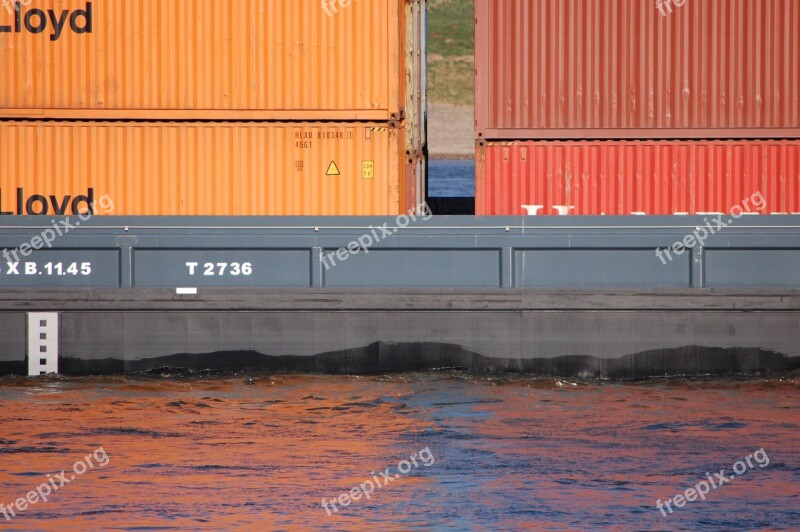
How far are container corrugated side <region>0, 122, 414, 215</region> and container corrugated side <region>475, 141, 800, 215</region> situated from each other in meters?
1.46

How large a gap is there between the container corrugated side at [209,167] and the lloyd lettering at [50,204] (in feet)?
0.06

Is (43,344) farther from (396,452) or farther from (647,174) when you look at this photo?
(647,174)

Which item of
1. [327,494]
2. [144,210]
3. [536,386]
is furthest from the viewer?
[144,210]

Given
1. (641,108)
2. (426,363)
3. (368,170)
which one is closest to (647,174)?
(641,108)

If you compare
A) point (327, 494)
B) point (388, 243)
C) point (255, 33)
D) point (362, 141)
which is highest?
point (255, 33)

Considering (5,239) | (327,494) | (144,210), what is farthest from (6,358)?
(327,494)

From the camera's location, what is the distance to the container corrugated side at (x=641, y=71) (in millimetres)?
14172

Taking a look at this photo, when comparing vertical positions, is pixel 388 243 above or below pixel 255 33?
below

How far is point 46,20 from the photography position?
14328 mm

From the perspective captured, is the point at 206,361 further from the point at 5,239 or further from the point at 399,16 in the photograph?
the point at 399,16

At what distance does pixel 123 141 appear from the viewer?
46.3 feet

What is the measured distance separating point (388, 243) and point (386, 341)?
95 centimetres

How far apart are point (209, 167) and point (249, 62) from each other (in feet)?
4.44

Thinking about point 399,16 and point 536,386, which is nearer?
point 536,386
